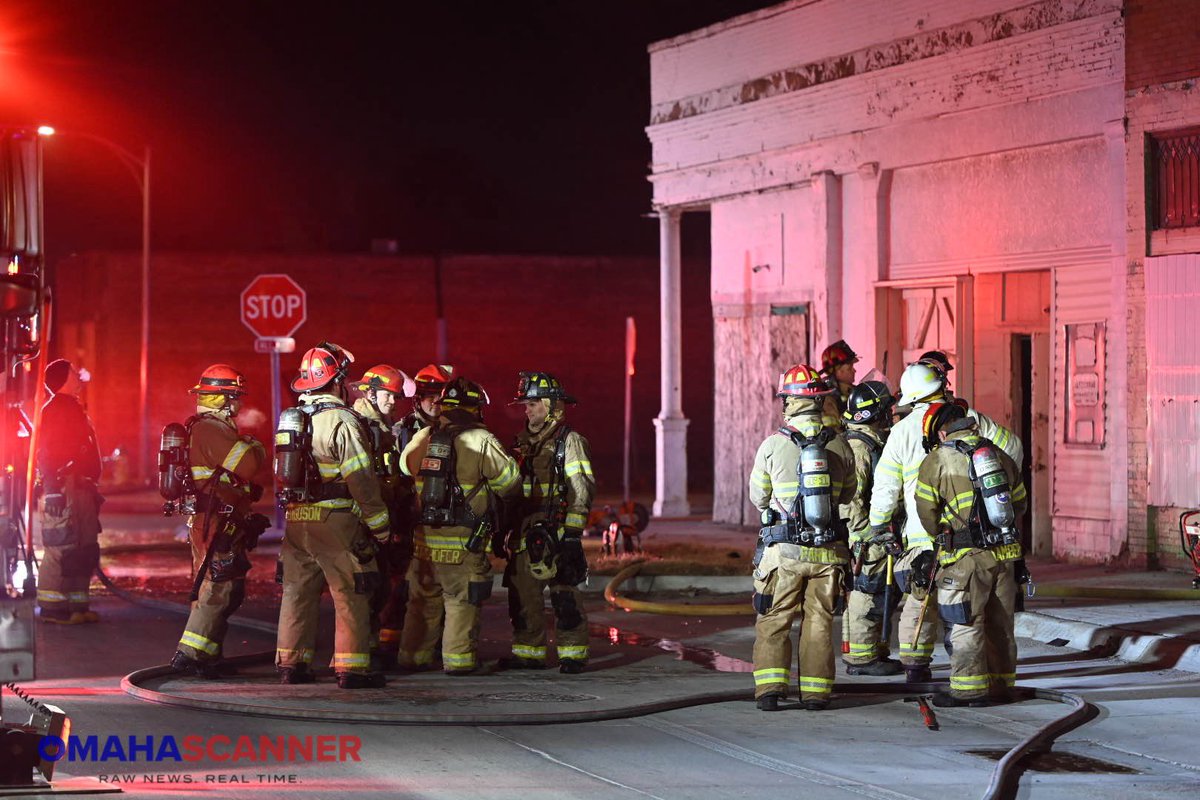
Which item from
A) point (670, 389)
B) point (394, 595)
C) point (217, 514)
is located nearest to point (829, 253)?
point (670, 389)

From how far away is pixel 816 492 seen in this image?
31.7 feet

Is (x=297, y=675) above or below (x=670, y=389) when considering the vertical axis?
below

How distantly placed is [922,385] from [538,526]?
2.59 metres

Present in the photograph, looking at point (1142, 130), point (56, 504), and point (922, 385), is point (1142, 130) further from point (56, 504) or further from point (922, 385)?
point (56, 504)

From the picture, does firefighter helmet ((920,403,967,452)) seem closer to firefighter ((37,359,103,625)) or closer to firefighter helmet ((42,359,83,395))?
firefighter ((37,359,103,625))

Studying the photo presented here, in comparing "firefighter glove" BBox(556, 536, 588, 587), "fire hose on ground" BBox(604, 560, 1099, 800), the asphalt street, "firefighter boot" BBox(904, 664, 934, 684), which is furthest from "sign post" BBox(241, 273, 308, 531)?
"firefighter boot" BBox(904, 664, 934, 684)

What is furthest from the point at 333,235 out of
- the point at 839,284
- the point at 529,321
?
the point at 839,284

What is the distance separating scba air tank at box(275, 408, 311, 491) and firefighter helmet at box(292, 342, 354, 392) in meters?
0.23

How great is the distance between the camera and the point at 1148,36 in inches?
614

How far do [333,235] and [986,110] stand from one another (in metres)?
38.5

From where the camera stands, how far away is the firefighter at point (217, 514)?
427 inches

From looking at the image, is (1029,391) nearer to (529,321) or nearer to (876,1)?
(876,1)

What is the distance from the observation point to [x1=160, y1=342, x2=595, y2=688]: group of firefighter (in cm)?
1049

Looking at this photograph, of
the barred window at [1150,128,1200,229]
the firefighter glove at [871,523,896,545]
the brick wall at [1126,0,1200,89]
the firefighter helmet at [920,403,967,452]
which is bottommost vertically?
the firefighter glove at [871,523,896,545]
